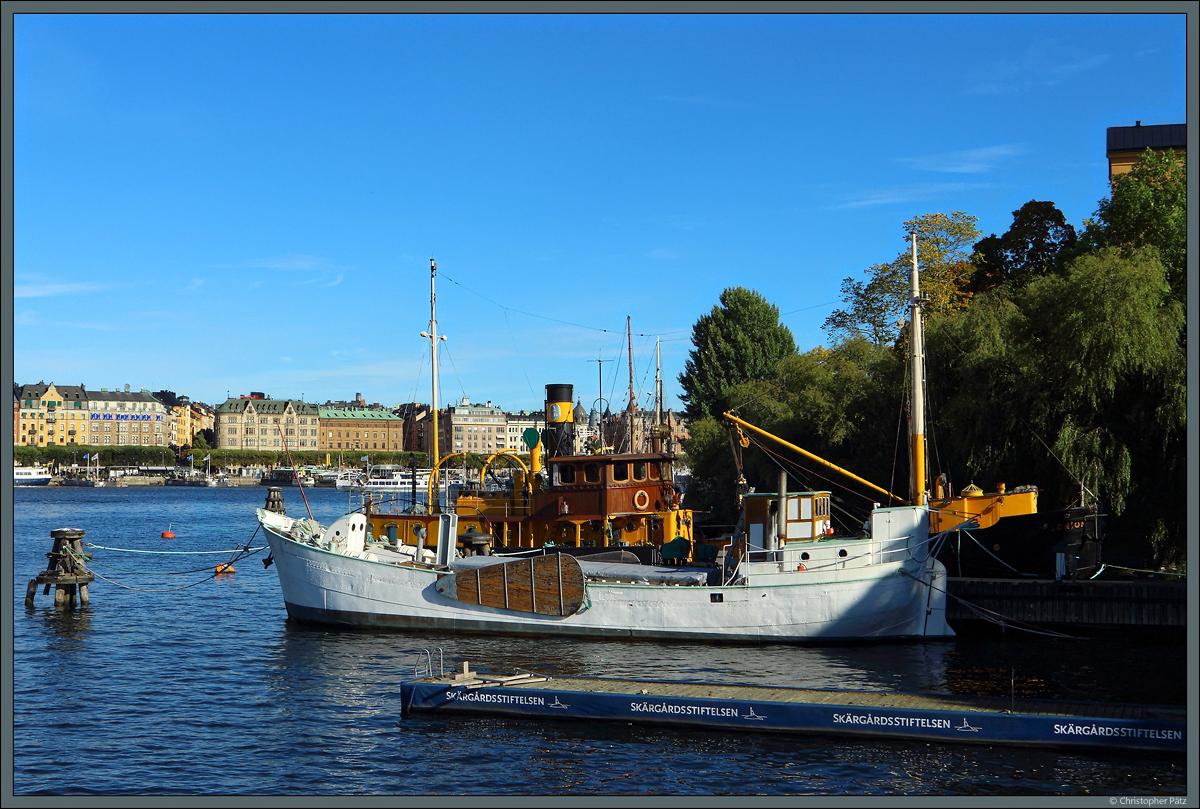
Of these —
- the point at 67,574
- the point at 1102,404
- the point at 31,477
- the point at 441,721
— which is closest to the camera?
the point at 441,721

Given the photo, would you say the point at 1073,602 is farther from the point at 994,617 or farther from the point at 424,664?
the point at 424,664

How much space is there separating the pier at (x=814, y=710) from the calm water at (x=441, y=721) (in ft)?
0.89

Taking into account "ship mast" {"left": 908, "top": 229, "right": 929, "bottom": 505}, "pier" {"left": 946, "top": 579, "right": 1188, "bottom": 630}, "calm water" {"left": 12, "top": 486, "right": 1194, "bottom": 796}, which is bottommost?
"calm water" {"left": 12, "top": 486, "right": 1194, "bottom": 796}

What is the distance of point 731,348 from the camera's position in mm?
81750

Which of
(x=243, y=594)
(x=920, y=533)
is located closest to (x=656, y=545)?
(x=920, y=533)

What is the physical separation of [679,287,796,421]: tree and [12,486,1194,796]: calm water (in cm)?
4966

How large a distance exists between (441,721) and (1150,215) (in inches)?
1273

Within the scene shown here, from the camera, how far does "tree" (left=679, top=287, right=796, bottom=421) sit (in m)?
81.6

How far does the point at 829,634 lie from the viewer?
28438mm

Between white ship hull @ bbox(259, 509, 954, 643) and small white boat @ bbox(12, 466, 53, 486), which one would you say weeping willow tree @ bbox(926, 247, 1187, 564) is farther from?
small white boat @ bbox(12, 466, 53, 486)

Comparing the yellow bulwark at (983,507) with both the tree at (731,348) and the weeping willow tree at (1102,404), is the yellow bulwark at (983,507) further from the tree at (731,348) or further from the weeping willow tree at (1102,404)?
the tree at (731,348)

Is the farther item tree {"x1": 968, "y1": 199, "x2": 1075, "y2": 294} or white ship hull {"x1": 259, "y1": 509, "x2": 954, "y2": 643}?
tree {"x1": 968, "y1": 199, "x2": 1075, "y2": 294}

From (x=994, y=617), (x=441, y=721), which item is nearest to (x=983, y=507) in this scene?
(x=994, y=617)

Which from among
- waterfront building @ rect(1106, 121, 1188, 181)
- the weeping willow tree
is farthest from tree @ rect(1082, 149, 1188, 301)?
waterfront building @ rect(1106, 121, 1188, 181)
